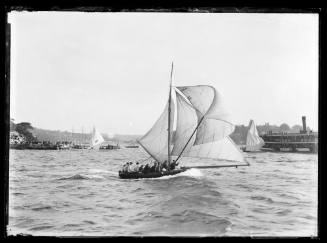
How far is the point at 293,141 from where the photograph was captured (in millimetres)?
1720

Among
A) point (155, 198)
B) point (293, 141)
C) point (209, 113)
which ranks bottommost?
point (155, 198)

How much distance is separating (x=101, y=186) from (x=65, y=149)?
258mm

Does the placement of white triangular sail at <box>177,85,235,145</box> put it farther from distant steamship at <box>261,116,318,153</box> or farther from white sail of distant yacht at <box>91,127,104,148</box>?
white sail of distant yacht at <box>91,127,104,148</box>

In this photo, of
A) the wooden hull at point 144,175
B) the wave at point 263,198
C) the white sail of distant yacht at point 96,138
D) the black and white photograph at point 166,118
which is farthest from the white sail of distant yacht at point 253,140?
the white sail of distant yacht at point 96,138

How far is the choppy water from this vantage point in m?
1.63

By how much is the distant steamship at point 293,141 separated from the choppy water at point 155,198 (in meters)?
0.03

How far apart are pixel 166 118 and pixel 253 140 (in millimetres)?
429

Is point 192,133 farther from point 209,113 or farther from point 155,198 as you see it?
point 155,198

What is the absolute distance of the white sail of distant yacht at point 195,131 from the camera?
5.63 ft

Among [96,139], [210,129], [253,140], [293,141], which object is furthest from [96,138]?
[293,141]
